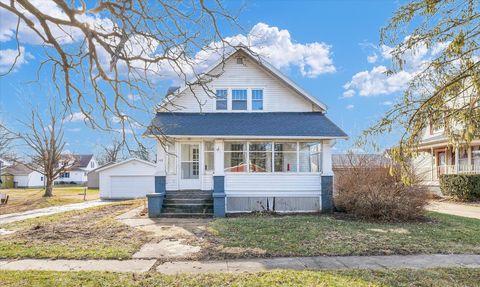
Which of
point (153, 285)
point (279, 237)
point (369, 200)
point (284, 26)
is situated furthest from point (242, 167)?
point (153, 285)

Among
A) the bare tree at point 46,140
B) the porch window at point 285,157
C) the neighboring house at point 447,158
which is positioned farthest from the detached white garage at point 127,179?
the neighboring house at point 447,158

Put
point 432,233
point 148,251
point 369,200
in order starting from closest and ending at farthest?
1. point 148,251
2. point 432,233
3. point 369,200

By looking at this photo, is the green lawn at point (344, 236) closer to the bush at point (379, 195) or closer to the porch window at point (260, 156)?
the bush at point (379, 195)

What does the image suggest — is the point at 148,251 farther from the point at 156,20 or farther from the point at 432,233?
the point at 432,233

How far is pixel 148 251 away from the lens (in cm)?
846

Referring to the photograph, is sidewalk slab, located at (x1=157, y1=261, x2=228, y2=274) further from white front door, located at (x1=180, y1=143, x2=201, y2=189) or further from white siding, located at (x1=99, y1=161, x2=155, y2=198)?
white siding, located at (x1=99, y1=161, x2=155, y2=198)

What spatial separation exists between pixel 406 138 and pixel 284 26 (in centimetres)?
500

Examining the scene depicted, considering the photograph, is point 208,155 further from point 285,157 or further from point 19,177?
point 19,177

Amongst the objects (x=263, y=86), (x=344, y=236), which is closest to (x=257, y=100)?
(x=263, y=86)

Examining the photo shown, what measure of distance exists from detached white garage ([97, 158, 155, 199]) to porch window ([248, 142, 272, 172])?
45.0 feet

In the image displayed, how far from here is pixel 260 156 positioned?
645 inches

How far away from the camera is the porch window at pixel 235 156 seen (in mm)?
16328

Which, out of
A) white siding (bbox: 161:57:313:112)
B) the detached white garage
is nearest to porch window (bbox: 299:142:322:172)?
white siding (bbox: 161:57:313:112)

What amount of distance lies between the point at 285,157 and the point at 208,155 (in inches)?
139
